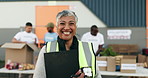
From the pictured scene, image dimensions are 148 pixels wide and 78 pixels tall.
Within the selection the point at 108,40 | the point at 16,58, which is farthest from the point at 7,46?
the point at 108,40

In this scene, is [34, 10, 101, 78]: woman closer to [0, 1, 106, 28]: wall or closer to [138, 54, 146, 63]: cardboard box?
[138, 54, 146, 63]: cardboard box

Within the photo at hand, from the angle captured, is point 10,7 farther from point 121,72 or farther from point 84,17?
point 121,72

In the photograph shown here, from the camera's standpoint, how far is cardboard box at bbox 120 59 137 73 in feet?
10.6

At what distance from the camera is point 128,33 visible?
7.16 meters

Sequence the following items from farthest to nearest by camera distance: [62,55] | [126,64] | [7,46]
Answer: [7,46], [126,64], [62,55]

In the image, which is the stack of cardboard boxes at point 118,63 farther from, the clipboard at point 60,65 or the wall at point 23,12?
the wall at point 23,12

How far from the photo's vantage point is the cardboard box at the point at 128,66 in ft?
10.6

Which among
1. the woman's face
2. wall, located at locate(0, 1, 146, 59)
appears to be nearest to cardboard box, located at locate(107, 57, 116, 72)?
the woman's face

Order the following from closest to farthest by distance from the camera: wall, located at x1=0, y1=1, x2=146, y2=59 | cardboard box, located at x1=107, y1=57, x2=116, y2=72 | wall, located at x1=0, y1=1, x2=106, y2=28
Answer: cardboard box, located at x1=107, y1=57, x2=116, y2=72
wall, located at x1=0, y1=1, x2=146, y2=59
wall, located at x1=0, y1=1, x2=106, y2=28

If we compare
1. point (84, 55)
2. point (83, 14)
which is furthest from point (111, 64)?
point (83, 14)

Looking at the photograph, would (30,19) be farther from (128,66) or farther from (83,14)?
(128,66)

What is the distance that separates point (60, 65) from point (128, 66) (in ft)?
7.62

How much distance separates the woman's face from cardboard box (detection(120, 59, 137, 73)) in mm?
2243

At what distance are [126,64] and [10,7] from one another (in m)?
5.62
